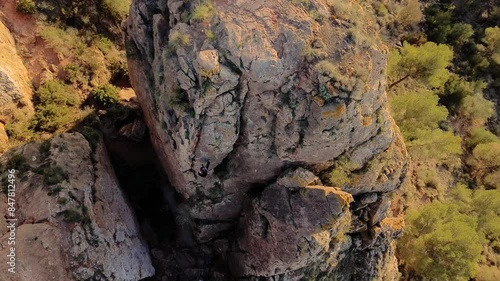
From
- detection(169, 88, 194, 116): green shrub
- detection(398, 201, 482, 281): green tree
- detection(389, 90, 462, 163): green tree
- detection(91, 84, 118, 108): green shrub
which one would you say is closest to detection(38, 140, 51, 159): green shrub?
detection(91, 84, 118, 108): green shrub

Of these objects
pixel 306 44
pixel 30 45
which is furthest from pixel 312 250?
pixel 30 45

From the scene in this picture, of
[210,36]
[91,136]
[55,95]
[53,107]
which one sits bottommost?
[91,136]

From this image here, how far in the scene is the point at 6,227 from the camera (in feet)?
49.3

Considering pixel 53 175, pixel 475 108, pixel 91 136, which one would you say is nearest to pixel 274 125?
pixel 53 175

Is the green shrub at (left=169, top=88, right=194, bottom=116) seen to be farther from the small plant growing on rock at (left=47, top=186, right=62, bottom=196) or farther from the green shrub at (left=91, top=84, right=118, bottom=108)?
the green shrub at (left=91, top=84, right=118, bottom=108)

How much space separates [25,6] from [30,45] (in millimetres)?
2006

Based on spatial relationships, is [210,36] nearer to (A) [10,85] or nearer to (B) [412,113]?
(A) [10,85]

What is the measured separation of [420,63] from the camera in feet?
86.7

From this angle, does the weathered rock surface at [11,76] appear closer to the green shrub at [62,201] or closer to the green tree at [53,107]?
the green tree at [53,107]

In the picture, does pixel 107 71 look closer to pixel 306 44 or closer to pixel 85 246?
pixel 85 246

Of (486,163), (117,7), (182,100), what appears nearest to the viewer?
(182,100)

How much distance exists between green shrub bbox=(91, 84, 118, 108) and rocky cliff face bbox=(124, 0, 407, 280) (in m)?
3.86

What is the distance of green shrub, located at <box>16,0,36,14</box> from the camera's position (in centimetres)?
1964

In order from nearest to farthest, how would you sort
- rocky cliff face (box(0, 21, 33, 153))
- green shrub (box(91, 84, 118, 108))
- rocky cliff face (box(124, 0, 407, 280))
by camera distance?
rocky cliff face (box(124, 0, 407, 280)), rocky cliff face (box(0, 21, 33, 153)), green shrub (box(91, 84, 118, 108))
